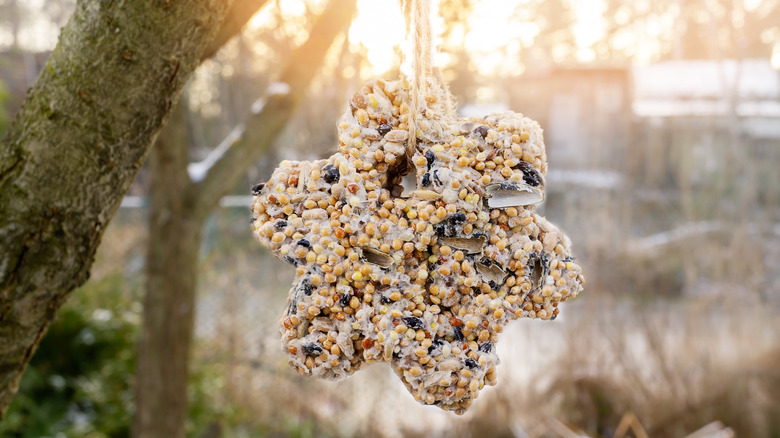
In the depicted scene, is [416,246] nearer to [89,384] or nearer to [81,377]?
[89,384]

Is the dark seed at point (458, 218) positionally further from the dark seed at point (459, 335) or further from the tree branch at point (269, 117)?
the tree branch at point (269, 117)

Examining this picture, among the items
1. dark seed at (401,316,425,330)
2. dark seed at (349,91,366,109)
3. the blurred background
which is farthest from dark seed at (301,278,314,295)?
the blurred background

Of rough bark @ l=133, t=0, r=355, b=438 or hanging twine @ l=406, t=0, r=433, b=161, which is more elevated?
hanging twine @ l=406, t=0, r=433, b=161

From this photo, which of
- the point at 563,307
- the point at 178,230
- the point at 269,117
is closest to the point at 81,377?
the point at 178,230

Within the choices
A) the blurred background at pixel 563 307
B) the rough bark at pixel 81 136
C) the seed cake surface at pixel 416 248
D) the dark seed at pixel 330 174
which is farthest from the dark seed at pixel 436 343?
the blurred background at pixel 563 307

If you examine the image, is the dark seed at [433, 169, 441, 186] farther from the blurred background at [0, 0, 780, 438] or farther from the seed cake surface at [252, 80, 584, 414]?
the blurred background at [0, 0, 780, 438]

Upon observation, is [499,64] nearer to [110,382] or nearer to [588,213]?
[588,213]
